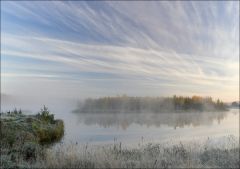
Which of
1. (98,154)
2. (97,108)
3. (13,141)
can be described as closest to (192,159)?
(98,154)

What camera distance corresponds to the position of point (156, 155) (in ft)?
41.4

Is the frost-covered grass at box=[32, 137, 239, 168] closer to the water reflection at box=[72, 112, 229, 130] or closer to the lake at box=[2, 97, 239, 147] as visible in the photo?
the lake at box=[2, 97, 239, 147]

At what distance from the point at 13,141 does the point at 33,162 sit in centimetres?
523

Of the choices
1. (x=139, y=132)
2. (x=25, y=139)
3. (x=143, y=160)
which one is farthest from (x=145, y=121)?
(x=143, y=160)

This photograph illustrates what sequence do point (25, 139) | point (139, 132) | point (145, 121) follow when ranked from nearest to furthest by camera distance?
1. point (25, 139)
2. point (139, 132)
3. point (145, 121)

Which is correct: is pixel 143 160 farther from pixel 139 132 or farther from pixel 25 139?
pixel 139 132

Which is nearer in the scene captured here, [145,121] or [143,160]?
[143,160]

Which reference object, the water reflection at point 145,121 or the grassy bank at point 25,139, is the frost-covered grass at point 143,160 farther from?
the water reflection at point 145,121

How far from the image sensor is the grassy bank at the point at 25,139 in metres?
11.1

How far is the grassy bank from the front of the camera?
36.3ft

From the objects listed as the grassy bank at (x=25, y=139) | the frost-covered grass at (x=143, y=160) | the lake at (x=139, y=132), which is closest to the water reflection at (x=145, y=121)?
the lake at (x=139, y=132)

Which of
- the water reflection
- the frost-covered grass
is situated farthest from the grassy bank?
the water reflection

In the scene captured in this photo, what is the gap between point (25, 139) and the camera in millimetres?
16391

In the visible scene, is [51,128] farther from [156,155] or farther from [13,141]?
[156,155]
